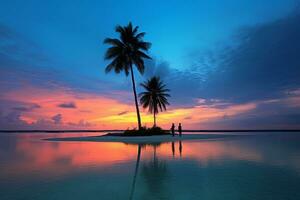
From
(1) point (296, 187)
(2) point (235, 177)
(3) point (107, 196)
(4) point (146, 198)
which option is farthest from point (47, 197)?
(1) point (296, 187)

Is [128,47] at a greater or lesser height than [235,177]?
greater

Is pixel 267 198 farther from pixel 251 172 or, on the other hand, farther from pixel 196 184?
pixel 251 172

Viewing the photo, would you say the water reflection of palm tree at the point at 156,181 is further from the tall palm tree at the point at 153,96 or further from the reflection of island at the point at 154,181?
the tall palm tree at the point at 153,96

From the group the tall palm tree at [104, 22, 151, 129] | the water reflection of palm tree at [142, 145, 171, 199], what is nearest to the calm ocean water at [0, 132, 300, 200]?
the water reflection of palm tree at [142, 145, 171, 199]

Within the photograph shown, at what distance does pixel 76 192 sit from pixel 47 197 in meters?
0.78

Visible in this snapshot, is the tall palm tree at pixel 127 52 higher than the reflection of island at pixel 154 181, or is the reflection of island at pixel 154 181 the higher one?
the tall palm tree at pixel 127 52

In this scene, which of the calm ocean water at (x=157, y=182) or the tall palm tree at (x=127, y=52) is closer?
the calm ocean water at (x=157, y=182)

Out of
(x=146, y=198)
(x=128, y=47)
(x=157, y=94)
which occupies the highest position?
(x=128, y=47)

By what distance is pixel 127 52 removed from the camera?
3634cm

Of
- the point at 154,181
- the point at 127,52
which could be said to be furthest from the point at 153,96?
the point at 154,181

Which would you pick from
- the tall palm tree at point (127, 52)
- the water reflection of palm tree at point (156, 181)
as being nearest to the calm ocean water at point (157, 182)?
the water reflection of palm tree at point (156, 181)

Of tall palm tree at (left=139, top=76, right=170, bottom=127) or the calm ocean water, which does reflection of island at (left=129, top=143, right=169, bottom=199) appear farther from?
tall palm tree at (left=139, top=76, right=170, bottom=127)

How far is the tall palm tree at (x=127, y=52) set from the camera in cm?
3594

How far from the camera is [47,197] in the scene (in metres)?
6.19
